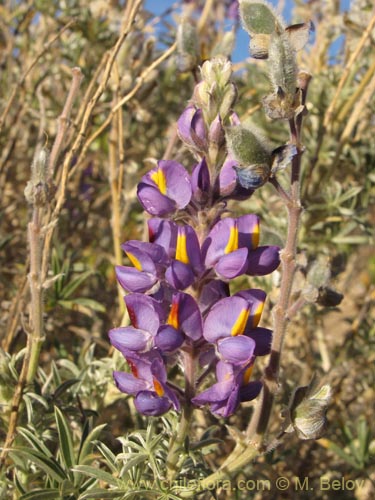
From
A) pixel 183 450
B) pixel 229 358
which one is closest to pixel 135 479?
pixel 183 450

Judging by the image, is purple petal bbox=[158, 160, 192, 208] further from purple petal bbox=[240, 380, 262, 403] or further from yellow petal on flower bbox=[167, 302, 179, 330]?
purple petal bbox=[240, 380, 262, 403]

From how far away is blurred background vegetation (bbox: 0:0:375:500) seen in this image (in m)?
1.24

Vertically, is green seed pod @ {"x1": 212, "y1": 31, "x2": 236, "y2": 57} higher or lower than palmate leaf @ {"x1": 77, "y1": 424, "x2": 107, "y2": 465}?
higher

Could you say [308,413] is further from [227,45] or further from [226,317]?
[227,45]

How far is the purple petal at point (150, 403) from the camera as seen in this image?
2.83 feet

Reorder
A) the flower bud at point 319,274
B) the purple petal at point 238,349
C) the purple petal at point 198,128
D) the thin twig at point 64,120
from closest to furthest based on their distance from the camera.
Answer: the purple petal at point 238,349
the purple petal at point 198,128
the flower bud at point 319,274
the thin twig at point 64,120

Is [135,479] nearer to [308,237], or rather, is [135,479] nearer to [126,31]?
[126,31]

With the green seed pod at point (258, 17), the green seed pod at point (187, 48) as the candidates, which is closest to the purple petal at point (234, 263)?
the green seed pod at point (258, 17)

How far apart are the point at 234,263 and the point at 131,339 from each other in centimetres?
17

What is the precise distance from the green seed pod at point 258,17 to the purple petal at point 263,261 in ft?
1.04

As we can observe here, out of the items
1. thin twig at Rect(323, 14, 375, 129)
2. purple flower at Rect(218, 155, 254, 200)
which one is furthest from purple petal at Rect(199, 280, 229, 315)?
thin twig at Rect(323, 14, 375, 129)

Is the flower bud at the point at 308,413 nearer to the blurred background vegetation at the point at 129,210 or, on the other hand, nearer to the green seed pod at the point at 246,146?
the blurred background vegetation at the point at 129,210

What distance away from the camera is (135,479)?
944 millimetres

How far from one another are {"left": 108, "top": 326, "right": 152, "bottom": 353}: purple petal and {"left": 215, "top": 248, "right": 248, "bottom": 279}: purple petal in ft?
0.46
